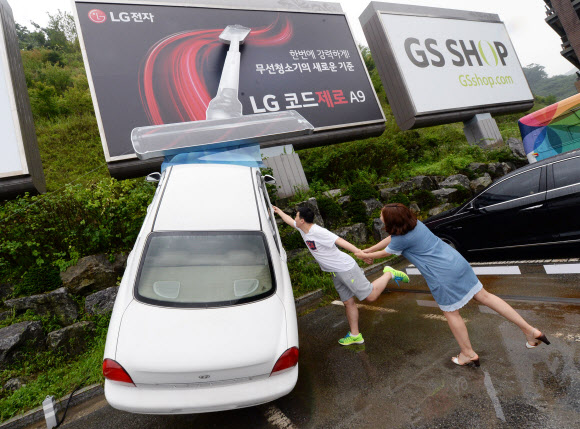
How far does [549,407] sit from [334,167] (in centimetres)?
810

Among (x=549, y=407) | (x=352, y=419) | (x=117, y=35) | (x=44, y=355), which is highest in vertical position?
(x=117, y=35)

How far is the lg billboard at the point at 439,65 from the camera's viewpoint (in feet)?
36.0

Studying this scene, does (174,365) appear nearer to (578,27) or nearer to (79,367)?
(79,367)

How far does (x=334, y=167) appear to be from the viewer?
32.3ft

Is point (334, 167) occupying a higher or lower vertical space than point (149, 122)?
lower

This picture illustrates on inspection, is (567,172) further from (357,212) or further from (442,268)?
(357,212)

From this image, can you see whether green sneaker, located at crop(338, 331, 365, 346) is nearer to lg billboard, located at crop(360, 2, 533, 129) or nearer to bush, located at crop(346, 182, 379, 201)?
bush, located at crop(346, 182, 379, 201)

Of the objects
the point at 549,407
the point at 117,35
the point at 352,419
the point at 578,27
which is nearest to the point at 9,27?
the point at 117,35

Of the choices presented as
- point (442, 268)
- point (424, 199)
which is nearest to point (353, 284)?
point (442, 268)

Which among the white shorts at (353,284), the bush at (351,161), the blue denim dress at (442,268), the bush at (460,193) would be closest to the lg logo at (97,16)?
the bush at (351,161)

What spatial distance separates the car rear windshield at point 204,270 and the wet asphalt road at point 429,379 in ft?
3.81

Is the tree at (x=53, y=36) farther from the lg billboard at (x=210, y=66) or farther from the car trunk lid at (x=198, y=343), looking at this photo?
the car trunk lid at (x=198, y=343)

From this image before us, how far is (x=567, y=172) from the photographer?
437 centimetres

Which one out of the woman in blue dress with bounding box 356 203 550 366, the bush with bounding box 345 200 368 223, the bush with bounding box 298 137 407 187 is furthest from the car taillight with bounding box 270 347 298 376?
the bush with bounding box 298 137 407 187
